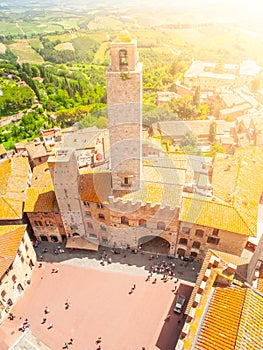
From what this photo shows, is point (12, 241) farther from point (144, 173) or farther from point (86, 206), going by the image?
point (144, 173)

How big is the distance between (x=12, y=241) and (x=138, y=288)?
1673 cm

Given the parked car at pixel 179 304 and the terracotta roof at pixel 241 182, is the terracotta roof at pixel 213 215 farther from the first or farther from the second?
the parked car at pixel 179 304

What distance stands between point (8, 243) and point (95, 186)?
12594mm

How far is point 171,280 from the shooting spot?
1323 inches

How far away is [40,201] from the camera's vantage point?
3700cm

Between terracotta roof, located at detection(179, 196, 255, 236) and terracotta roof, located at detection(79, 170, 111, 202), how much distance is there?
10185 mm

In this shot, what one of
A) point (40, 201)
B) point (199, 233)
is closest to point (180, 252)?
point (199, 233)

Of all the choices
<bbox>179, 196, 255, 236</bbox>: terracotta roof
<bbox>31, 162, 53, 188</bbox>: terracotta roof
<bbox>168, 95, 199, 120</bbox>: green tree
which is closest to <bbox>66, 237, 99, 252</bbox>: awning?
<bbox>31, 162, 53, 188</bbox>: terracotta roof

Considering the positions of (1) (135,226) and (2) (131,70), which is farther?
(1) (135,226)

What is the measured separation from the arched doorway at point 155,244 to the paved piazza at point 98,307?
1530mm

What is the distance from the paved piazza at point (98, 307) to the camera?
2833cm

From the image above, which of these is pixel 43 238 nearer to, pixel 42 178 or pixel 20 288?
pixel 20 288

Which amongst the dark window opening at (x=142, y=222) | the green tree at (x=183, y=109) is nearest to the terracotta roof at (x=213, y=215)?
the dark window opening at (x=142, y=222)

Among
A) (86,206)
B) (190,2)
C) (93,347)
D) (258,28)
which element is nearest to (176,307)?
(93,347)
